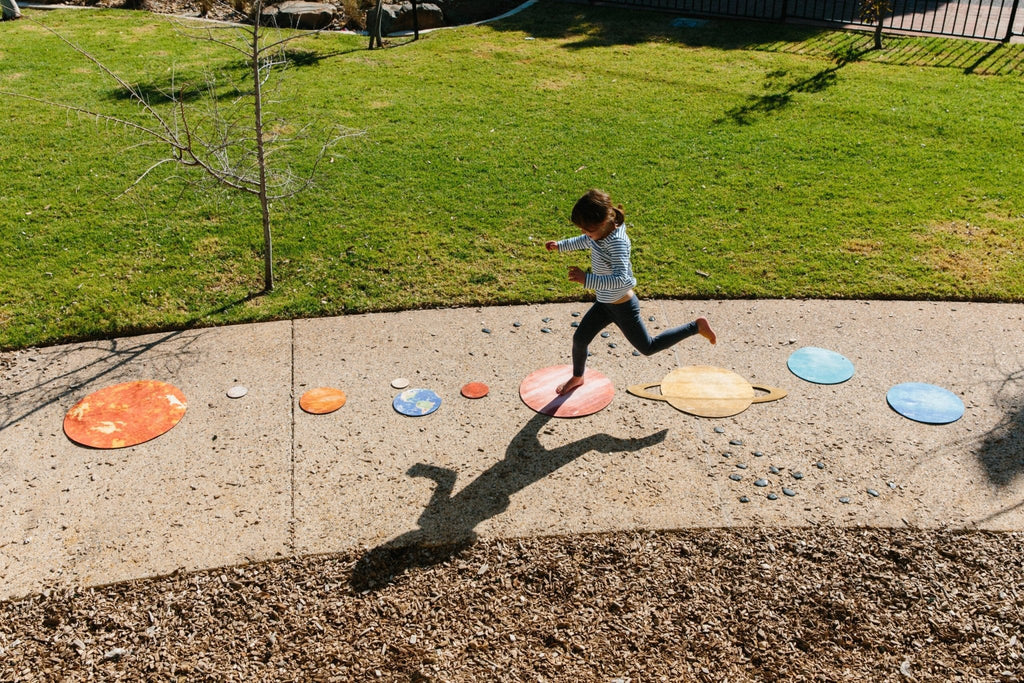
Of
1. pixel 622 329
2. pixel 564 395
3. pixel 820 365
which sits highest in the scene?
pixel 622 329

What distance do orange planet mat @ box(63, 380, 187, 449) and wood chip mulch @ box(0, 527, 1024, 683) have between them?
50.0 inches

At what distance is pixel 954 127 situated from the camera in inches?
384

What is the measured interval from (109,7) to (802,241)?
12.5 m

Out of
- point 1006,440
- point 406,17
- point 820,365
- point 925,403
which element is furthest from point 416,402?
point 406,17

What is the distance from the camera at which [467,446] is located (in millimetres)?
5125

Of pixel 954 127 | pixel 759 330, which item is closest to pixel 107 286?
pixel 759 330

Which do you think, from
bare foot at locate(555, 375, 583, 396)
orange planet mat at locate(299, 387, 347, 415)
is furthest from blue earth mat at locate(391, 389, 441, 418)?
bare foot at locate(555, 375, 583, 396)

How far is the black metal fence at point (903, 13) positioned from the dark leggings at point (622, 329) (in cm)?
1035

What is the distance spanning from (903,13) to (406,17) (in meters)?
8.42

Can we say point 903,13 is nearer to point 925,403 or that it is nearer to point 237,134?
point 925,403

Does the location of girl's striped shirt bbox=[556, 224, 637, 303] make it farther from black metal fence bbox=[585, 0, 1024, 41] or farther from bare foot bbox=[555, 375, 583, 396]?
black metal fence bbox=[585, 0, 1024, 41]

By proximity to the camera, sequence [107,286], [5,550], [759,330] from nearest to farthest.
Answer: [5,550] < [759,330] < [107,286]

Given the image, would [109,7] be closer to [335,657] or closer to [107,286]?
[107,286]

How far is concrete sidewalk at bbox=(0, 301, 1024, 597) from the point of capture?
4504mm
